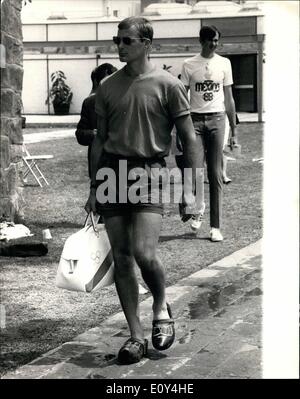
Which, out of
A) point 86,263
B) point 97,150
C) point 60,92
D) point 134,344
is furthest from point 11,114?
point 60,92

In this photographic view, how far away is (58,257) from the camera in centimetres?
820

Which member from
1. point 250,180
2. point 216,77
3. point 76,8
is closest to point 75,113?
point 76,8

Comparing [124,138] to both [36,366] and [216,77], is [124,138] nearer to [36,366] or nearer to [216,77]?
[36,366]

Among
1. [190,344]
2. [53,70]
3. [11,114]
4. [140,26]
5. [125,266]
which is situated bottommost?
[190,344]

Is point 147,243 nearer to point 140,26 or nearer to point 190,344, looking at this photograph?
point 190,344

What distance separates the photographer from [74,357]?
5.22 meters

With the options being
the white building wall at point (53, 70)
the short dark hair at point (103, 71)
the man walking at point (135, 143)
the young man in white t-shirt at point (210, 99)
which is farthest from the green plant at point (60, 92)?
the man walking at point (135, 143)

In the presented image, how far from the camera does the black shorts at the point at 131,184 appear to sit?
16.6 feet

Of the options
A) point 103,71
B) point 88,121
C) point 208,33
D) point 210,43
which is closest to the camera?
point 103,71

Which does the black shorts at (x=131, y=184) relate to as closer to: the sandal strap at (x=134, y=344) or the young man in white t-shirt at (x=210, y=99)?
the sandal strap at (x=134, y=344)

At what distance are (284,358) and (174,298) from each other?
9.37 ft

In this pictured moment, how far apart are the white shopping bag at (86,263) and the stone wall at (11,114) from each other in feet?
13.5

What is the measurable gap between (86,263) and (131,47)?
1.27m
